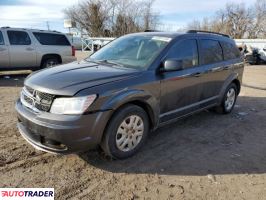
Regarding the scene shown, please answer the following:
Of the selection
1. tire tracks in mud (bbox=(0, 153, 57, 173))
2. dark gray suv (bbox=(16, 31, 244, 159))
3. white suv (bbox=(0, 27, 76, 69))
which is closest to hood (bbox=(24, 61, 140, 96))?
dark gray suv (bbox=(16, 31, 244, 159))

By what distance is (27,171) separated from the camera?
3752 millimetres

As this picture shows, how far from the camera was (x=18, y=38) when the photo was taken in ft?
35.5

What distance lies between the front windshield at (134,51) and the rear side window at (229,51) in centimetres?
201

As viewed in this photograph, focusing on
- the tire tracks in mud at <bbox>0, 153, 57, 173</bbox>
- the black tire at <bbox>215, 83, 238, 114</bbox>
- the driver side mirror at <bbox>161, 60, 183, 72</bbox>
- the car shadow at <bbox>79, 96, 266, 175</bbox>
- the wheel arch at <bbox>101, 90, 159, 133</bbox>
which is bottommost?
the car shadow at <bbox>79, 96, 266, 175</bbox>

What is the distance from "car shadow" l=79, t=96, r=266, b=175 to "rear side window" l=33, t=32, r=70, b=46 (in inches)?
302

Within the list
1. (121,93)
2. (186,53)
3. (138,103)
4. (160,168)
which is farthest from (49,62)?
(160,168)

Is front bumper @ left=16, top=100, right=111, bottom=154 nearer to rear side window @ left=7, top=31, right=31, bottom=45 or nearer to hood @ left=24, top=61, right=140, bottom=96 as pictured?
hood @ left=24, top=61, right=140, bottom=96

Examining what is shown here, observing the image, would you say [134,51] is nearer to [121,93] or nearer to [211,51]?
[121,93]

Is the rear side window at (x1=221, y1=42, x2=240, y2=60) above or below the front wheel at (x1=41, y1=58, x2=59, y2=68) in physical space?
above

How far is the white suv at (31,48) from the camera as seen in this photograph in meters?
10.5

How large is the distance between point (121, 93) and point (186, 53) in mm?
1764

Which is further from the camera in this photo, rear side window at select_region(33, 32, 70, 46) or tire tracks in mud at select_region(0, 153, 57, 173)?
rear side window at select_region(33, 32, 70, 46)

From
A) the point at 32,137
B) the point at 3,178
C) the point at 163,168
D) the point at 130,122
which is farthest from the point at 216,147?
the point at 3,178

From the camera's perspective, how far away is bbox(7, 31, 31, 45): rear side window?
10.6 meters
